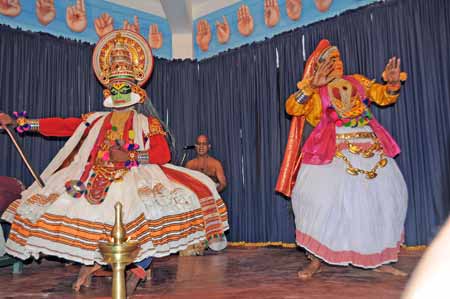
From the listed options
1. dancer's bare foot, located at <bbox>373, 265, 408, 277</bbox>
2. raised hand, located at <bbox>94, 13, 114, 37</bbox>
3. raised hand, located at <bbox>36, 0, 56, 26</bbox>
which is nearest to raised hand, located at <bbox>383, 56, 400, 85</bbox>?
dancer's bare foot, located at <bbox>373, 265, 408, 277</bbox>

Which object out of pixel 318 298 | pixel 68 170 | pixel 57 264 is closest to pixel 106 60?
pixel 68 170

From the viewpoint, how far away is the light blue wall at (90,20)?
5.06 m

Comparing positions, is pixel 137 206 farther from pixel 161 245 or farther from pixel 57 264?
pixel 57 264

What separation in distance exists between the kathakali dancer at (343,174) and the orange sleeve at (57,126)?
1.88 metres

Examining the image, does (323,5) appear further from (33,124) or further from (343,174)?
(33,124)

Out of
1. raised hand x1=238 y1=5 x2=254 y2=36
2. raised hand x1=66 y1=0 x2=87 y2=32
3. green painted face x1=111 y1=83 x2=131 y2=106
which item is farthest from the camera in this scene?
raised hand x1=238 y1=5 x2=254 y2=36

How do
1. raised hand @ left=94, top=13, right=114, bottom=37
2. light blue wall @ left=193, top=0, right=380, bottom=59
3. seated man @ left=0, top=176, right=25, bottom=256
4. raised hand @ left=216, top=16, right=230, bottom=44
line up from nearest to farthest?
1. seated man @ left=0, top=176, right=25, bottom=256
2. light blue wall @ left=193, top=0, right=380, bottom=59
3. raised hand @ left=94, top=13, right=114, bottom=37
4. raised hand @ left=216, top=16, right=230, bottom=44

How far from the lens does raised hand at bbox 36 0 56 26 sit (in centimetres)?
516

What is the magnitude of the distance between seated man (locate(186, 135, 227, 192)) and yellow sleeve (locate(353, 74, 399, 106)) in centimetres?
247

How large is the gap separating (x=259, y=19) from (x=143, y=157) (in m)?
3.40

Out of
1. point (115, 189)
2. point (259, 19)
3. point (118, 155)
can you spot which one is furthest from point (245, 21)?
point (115, 189)

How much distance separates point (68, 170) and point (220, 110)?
314 centimetres

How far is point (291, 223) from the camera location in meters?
5.29

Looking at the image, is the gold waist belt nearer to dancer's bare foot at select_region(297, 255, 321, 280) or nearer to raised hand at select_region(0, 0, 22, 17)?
dancer's bare foot at select_region(297, 255, 321, 280)
